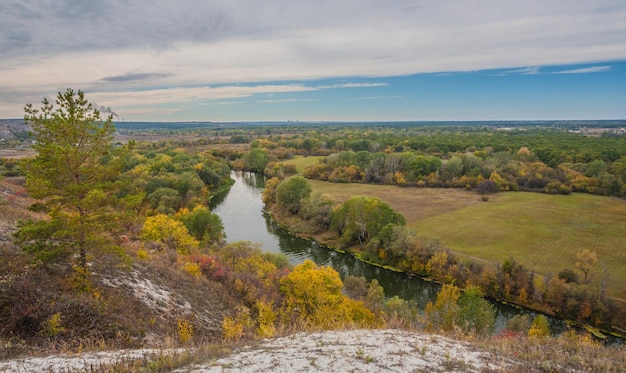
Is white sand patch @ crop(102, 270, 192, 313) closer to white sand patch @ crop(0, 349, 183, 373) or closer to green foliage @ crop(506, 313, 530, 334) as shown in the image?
white sand patch @ crop(0, 349, 183, 373)

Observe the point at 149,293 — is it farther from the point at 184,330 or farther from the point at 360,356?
the point at 360,356

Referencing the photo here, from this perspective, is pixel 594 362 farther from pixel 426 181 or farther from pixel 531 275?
pixel 426 181

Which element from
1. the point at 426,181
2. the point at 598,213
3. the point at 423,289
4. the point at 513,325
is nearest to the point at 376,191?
the point at 426,181

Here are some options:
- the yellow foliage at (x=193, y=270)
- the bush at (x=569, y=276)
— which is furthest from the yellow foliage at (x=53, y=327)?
the bush at (x=569, y=276)

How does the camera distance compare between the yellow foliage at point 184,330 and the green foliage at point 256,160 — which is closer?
the yellow foliage at point 184,330

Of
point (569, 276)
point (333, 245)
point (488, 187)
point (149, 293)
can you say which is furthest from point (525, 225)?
point (149, 293)

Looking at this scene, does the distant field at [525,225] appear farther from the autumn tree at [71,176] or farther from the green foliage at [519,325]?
→ the autumn tree at [71,176]

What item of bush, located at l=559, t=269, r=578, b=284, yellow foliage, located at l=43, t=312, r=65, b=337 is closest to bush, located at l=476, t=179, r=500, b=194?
bush, located at l=559, t=269, r=578, b=284
